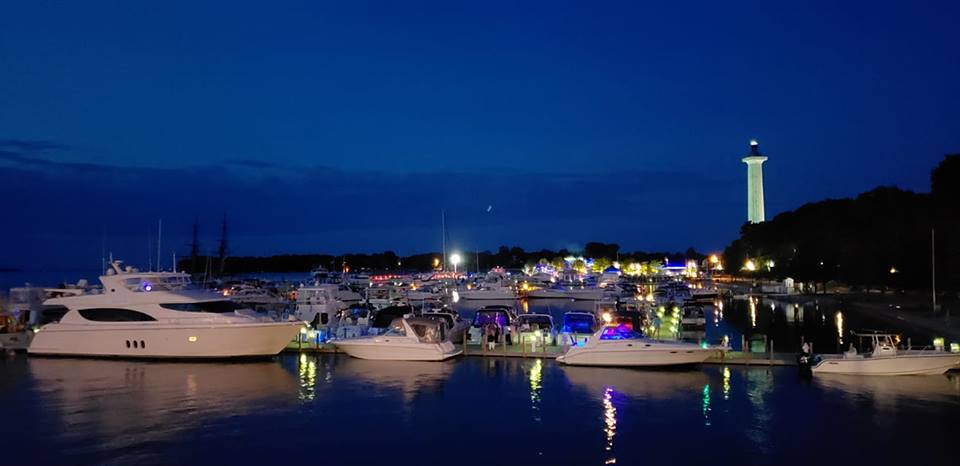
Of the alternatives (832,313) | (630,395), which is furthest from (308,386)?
(832,313)

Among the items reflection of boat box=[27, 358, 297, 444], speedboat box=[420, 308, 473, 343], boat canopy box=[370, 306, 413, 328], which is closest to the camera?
reflection of boat box=[27, 358, 297, 444]

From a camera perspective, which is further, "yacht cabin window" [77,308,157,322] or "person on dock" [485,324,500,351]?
"person on dock" [485,324,500,351]

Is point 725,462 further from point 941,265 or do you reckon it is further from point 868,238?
point 868,238

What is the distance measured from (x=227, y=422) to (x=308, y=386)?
5.31m

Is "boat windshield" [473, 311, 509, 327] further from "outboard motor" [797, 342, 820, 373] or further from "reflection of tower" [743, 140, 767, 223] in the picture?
"reflection of tower" [743, 140, 767, 223]

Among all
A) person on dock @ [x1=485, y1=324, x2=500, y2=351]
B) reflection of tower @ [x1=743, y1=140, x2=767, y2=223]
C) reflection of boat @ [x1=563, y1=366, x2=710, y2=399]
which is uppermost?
reflection of tower @ [x1=743, y1=140, x2=767, y2=223]

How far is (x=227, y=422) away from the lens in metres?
19.9

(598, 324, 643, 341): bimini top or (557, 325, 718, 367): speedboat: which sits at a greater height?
(598, 324, 643, 341): bimini top

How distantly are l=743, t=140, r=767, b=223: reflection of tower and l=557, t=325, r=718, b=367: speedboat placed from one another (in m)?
133

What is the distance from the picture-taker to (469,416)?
20672 mm

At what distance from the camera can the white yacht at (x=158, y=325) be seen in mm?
29844

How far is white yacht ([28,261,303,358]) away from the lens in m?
29.8

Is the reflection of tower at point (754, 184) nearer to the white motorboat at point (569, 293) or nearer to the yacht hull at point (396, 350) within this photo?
the white motorboat at point (569, 293)

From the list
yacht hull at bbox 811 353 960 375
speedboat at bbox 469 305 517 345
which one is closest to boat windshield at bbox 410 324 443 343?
speedboat at bbox 469 305 517 345
